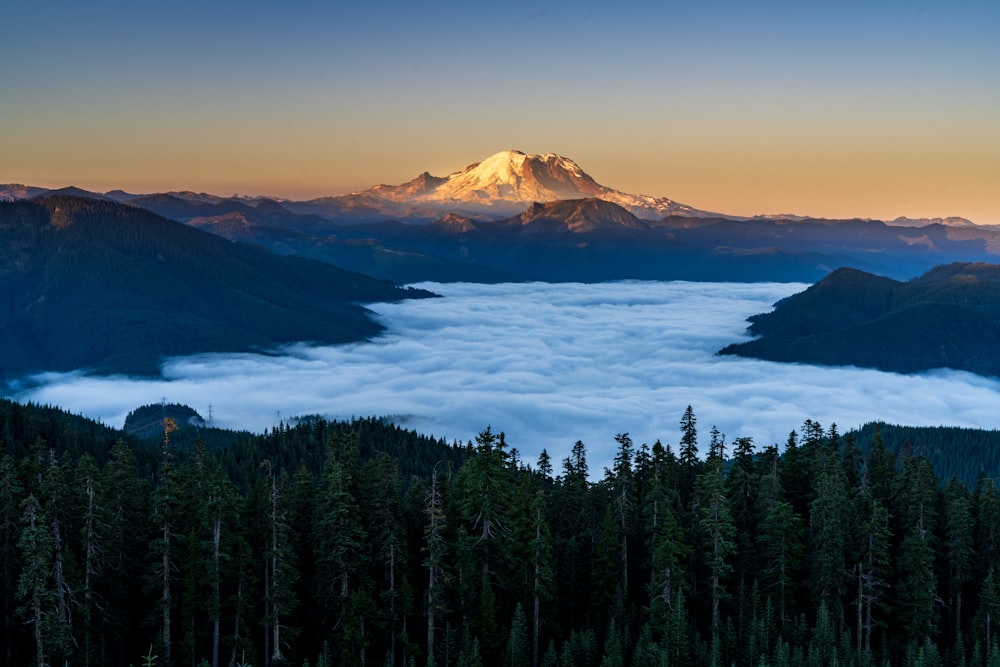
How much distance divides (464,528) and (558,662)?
1237cm

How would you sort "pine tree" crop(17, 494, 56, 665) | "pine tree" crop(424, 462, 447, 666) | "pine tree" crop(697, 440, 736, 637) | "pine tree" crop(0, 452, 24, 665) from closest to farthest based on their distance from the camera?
"pine tree" crop(17, 494, 56, 665) → "pine tree" crop(0, 452, 24, 665) → "pine tree" crop(424, 462, 447, 666) → "pine tree" crop(697, 440, 736, 637)

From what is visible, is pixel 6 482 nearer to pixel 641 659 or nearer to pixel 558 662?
pixel 558 662

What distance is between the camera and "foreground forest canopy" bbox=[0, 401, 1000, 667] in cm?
6500

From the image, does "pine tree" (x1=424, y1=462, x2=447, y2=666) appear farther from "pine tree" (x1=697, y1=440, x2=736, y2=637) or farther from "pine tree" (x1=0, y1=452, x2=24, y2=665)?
"pine tree" (x1=0, y1=452, x2=24, y2=665)

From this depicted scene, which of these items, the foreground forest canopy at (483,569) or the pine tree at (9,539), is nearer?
the pine tree at (9,539)

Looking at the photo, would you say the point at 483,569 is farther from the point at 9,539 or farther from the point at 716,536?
the point at 9,539

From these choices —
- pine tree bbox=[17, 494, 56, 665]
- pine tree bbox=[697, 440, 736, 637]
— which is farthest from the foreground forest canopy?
pine tree bbox=[697, 440, 736, 637]

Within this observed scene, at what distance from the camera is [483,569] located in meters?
71.5

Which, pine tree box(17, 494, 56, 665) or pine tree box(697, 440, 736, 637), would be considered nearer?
pine tree box(17, 494, 56, 665)

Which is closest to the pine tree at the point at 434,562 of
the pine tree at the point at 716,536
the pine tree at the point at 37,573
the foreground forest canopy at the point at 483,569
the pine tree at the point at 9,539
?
the foreground forest canopy at the point at 483,569

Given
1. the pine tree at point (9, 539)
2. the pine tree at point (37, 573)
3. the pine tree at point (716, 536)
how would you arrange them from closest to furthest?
the pine tree at point (37, 573), the pine tree at point (9, 539), the pine tree at point (716, 536)

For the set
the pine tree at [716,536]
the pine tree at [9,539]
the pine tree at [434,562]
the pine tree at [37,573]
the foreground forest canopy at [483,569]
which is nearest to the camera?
the pine tree at [37,573]

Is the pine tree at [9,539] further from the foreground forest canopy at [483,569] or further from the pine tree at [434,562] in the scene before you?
the pine tree at [434,562]

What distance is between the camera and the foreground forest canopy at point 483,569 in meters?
65.0
